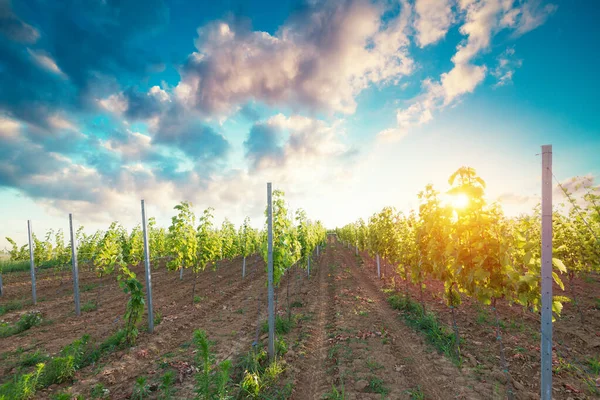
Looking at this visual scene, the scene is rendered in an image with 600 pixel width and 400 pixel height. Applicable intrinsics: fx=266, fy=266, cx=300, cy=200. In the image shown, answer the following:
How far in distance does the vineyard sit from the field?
52mm

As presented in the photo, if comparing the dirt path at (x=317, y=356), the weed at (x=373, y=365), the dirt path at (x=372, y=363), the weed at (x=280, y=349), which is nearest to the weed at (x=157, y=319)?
the weed at (x=280, y=349)

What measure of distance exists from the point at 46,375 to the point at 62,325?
604 centimetres

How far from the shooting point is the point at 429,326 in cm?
989

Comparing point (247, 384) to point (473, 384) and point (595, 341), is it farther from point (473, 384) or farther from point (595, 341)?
point (595, 341)

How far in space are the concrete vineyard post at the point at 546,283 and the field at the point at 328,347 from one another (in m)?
2.22

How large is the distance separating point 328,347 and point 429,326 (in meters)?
4.09

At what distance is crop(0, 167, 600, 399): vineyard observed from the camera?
19.1 feet

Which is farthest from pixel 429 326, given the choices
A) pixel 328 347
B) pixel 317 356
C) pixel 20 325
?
pixel 20 325

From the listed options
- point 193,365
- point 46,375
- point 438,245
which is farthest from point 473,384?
point 46,375

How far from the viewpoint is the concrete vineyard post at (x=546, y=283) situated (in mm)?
4223

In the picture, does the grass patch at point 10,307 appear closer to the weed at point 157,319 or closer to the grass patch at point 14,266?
the weed at point 157,319

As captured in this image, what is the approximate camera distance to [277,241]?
9641mm

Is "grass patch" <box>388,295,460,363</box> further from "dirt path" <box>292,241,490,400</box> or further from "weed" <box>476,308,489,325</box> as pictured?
"weed" <box>476,308,489,325</box>

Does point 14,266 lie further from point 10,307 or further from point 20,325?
point 20,325
